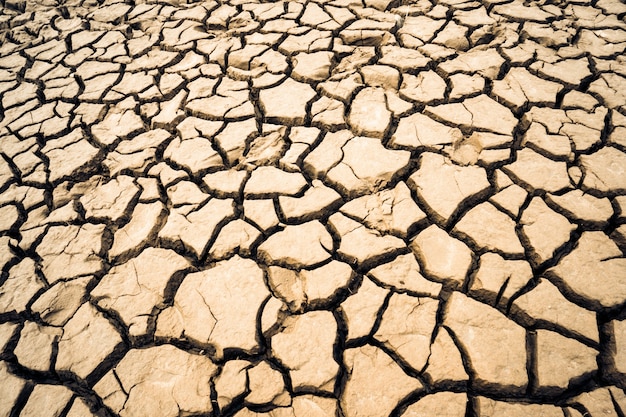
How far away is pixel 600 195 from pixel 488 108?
712 mm

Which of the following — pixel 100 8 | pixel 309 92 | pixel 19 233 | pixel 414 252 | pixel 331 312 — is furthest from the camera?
pixel 100 8

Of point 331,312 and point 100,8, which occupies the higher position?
point 100,8

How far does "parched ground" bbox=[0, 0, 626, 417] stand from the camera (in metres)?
1.25

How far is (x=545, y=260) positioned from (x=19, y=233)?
2.37 metres

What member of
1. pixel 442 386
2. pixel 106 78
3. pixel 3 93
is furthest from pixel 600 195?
pixel 3 93

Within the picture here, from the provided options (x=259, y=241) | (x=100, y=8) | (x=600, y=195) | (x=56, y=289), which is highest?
(x=100, y=8)

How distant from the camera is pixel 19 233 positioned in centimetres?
180

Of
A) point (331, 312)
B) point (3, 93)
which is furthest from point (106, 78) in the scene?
point (331, 312)

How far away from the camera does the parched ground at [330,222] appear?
1245 mm

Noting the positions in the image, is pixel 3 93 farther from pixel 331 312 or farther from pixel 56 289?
pixel 331 312

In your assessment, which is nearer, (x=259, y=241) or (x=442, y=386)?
(x=442, y=386)

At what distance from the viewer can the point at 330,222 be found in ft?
5.40

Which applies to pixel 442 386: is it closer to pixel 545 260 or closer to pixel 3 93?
pixel 545 260

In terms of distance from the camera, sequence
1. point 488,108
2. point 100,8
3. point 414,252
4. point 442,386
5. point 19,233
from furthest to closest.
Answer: point 100,8 < point 488,108 < point 19,233 < point 414,252 < point 442,386
